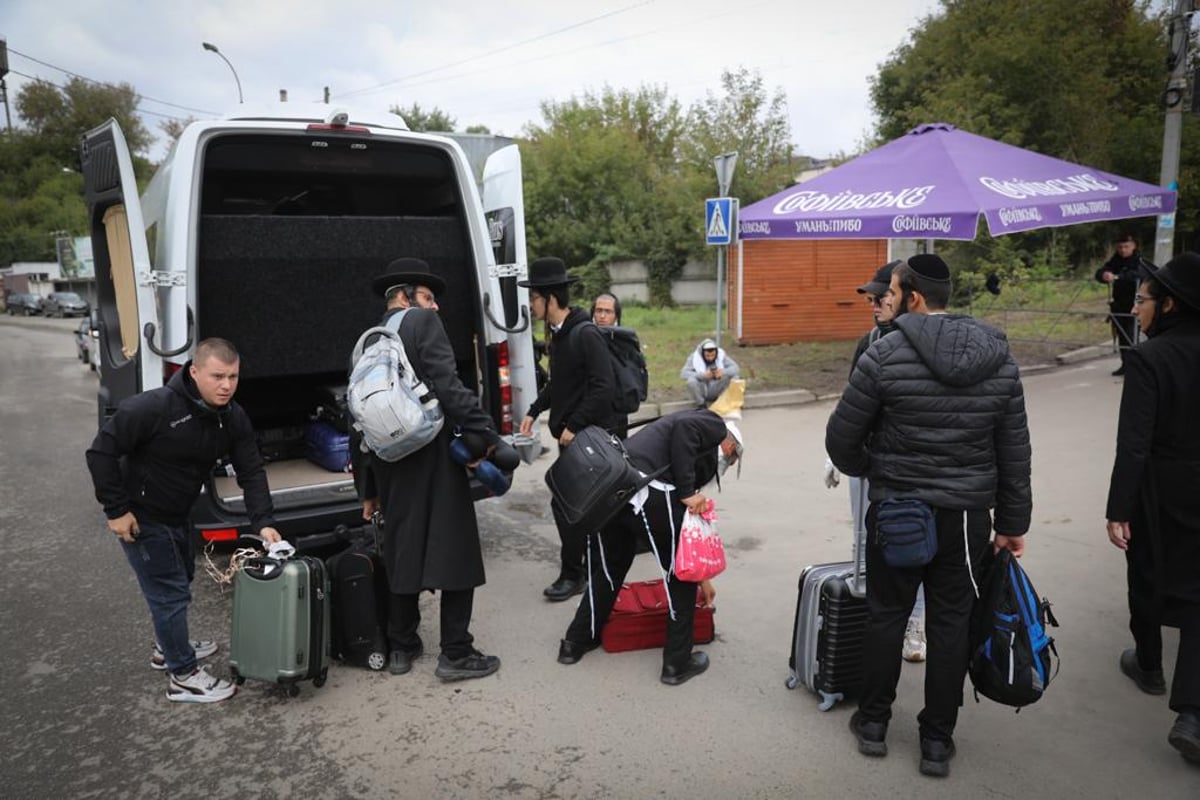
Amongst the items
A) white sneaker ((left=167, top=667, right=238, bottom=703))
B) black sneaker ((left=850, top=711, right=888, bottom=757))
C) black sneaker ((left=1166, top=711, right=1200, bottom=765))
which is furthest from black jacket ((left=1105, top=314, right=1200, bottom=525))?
white sneaker ((left=167, top=667, right=238, bottom=703))

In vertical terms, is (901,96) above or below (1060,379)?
above

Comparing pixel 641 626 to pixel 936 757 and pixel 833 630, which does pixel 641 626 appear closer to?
pixel 833 630

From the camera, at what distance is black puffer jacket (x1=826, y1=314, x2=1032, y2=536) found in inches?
111

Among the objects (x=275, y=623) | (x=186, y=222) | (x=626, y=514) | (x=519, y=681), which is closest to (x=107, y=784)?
(x=275, y=623)

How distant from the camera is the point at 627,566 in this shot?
12.9ft

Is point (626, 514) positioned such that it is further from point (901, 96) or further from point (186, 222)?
point (901, 96)

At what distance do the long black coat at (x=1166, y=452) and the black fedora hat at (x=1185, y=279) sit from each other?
0.35 ft

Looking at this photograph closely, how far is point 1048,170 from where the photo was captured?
29.2 ft

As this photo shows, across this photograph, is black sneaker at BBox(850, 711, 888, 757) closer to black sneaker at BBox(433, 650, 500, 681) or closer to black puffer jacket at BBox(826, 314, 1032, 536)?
black puffer jacket at BBox(826, 314, 1032, 536)

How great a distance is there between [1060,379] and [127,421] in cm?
1096

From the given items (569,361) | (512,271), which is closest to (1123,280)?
(512,271)

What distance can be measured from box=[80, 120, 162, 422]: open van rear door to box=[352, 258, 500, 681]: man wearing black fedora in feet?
4.07

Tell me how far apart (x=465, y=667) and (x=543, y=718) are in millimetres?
536

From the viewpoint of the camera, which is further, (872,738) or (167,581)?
(167,581)
